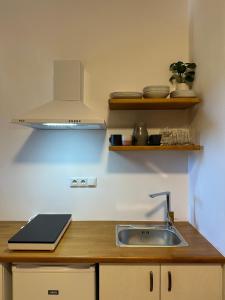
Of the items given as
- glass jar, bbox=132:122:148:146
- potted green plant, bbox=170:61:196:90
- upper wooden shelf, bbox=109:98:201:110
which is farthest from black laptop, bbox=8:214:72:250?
potted green plant, bbox=170:61:196:90

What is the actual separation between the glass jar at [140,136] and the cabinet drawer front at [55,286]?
0.97 m

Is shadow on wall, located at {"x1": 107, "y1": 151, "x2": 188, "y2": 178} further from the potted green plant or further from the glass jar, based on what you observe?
the potted green plant

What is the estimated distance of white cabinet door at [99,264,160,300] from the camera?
142 centimetres

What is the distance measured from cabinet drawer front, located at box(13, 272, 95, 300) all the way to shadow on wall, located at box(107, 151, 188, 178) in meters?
0.91

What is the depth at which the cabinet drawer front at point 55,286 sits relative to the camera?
56.3 inches

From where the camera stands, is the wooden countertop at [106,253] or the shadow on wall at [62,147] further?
the shadow on wall at [62,147]

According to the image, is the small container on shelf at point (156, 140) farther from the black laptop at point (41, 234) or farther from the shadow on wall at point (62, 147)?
the black laptop at point (41, 234)

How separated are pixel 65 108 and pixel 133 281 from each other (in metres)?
1.17

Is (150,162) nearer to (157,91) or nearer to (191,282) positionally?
(157,91)

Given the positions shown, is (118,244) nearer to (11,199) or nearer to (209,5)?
(11,199)

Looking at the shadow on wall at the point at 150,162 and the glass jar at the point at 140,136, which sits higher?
the glass jar at the point at 140,136

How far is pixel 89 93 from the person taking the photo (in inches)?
83.2

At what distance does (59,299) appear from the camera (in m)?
1.43

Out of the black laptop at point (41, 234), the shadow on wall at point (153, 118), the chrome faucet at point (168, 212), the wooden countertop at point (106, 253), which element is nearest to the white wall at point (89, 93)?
the shadow on wall at point (153, 118)
